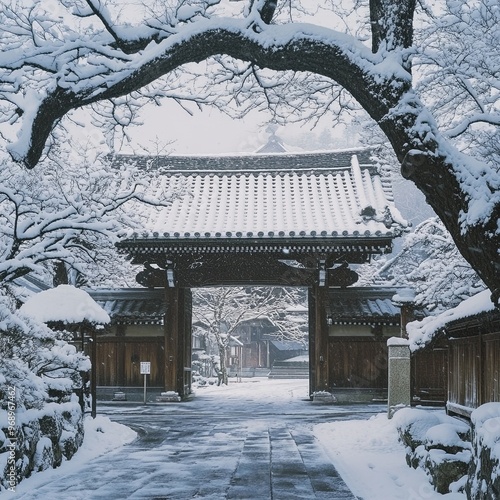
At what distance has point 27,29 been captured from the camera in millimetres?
7379

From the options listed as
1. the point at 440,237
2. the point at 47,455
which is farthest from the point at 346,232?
the point at 47,455

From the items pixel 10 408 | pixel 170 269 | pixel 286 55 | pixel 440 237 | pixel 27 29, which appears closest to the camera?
pixel 286 55

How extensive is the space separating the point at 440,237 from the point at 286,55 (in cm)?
1074

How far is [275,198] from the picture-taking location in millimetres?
24578

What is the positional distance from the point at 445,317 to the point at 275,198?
42.6 feet

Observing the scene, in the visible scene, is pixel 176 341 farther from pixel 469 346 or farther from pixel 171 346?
pixel 469 346

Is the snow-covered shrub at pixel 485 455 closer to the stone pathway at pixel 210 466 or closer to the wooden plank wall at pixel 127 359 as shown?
the stone pathway at pixel 210 466

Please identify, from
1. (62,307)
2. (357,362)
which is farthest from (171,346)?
(62,307)

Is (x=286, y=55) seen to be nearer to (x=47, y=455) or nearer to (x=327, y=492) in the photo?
(x=327, y=492)

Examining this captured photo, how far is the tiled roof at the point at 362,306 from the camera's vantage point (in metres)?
21.8

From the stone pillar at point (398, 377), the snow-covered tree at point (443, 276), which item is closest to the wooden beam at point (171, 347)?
the snow-covered tree at point (443, 276)

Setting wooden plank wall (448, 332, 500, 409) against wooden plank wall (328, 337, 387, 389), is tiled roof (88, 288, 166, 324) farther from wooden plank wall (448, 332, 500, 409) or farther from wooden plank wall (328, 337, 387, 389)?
wooden plank wall (448, 332, 500, 409)

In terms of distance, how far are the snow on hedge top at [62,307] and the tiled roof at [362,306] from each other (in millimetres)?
9780

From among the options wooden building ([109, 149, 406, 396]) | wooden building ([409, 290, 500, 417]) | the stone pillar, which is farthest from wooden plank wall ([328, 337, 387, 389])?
the stone pillar
